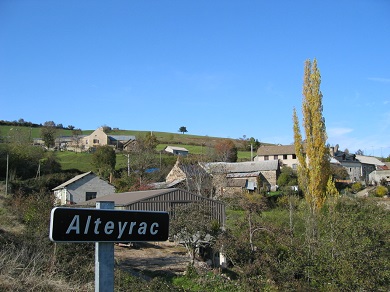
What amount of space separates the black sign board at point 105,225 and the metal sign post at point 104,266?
0.19 feet

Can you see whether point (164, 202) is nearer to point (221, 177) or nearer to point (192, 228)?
point (192, 228)

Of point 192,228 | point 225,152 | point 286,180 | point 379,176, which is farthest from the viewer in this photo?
point 225,152

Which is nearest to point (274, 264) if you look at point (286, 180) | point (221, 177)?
point (221, 177)

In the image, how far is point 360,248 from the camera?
35.6ft

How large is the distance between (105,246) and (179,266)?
19838 millimetres

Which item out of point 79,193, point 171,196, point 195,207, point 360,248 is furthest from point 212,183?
point 360,248

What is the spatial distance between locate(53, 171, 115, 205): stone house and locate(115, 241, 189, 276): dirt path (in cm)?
1721

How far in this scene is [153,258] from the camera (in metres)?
23.3

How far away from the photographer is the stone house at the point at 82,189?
41.8 m

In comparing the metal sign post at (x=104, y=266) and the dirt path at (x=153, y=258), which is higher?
the metal sign post at (x=104, y=266)

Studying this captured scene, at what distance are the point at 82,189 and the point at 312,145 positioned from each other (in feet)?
76.4

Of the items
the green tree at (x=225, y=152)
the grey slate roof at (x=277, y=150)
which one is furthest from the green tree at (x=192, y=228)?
the grey slate roof at (x=277, y=150)

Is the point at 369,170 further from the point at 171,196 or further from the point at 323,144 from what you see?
the point at 171,196

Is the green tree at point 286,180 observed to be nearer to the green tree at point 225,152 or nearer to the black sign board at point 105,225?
the green tree at point 225,152
